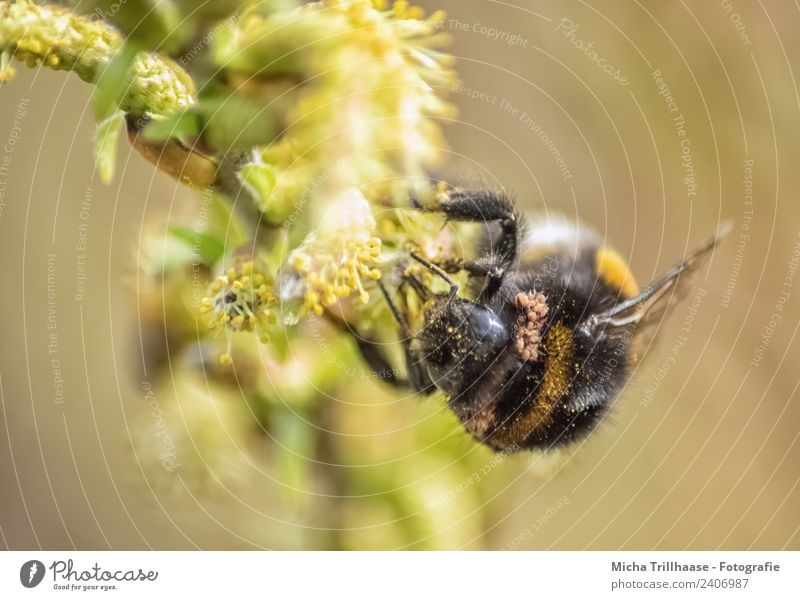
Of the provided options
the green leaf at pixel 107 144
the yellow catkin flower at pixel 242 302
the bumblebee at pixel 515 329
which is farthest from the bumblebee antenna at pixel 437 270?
the green leaf at pixel 107 144

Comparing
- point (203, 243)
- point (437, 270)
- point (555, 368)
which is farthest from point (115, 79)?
point (555, 368)

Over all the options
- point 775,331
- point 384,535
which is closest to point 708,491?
point 775,331

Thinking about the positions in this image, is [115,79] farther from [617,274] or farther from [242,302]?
[617,274]

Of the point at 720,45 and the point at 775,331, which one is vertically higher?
the point at 720,45

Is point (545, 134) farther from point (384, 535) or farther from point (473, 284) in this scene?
point (384, 535)
